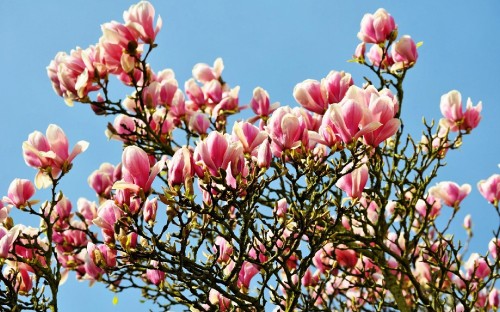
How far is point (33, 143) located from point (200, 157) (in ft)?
3.64

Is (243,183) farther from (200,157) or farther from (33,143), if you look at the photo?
(33,143)

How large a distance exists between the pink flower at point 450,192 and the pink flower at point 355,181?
206 centimetres

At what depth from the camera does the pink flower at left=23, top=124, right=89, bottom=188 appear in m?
3.15

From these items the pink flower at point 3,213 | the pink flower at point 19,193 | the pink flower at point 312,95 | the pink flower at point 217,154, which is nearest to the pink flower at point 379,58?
the pink flower at point 312,95

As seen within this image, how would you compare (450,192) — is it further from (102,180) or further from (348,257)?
(102,180)

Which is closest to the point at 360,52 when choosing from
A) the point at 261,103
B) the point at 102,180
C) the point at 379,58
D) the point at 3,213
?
the point at 379,58

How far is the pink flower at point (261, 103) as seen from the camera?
4355 millimetres

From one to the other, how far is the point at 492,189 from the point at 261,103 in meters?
1.96

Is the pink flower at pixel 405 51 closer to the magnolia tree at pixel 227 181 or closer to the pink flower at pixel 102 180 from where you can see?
the magnolia tree at pixel 227 181

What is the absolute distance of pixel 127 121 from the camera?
421 cm

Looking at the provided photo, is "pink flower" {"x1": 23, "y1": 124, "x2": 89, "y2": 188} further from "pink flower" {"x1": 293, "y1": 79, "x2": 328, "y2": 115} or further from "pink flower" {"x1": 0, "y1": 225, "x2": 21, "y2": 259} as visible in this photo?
"pink flower" {"x1": 293, "y1": 79, "x2": 328, "y2": 115}

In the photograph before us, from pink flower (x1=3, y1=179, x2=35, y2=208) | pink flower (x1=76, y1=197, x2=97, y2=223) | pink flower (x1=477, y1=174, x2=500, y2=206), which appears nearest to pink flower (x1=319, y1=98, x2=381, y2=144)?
pink flower (x1=3, y1=179, x2=35, y2=208)

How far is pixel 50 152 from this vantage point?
3154 mm

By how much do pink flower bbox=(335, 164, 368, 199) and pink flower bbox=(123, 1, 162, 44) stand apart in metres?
1.61
